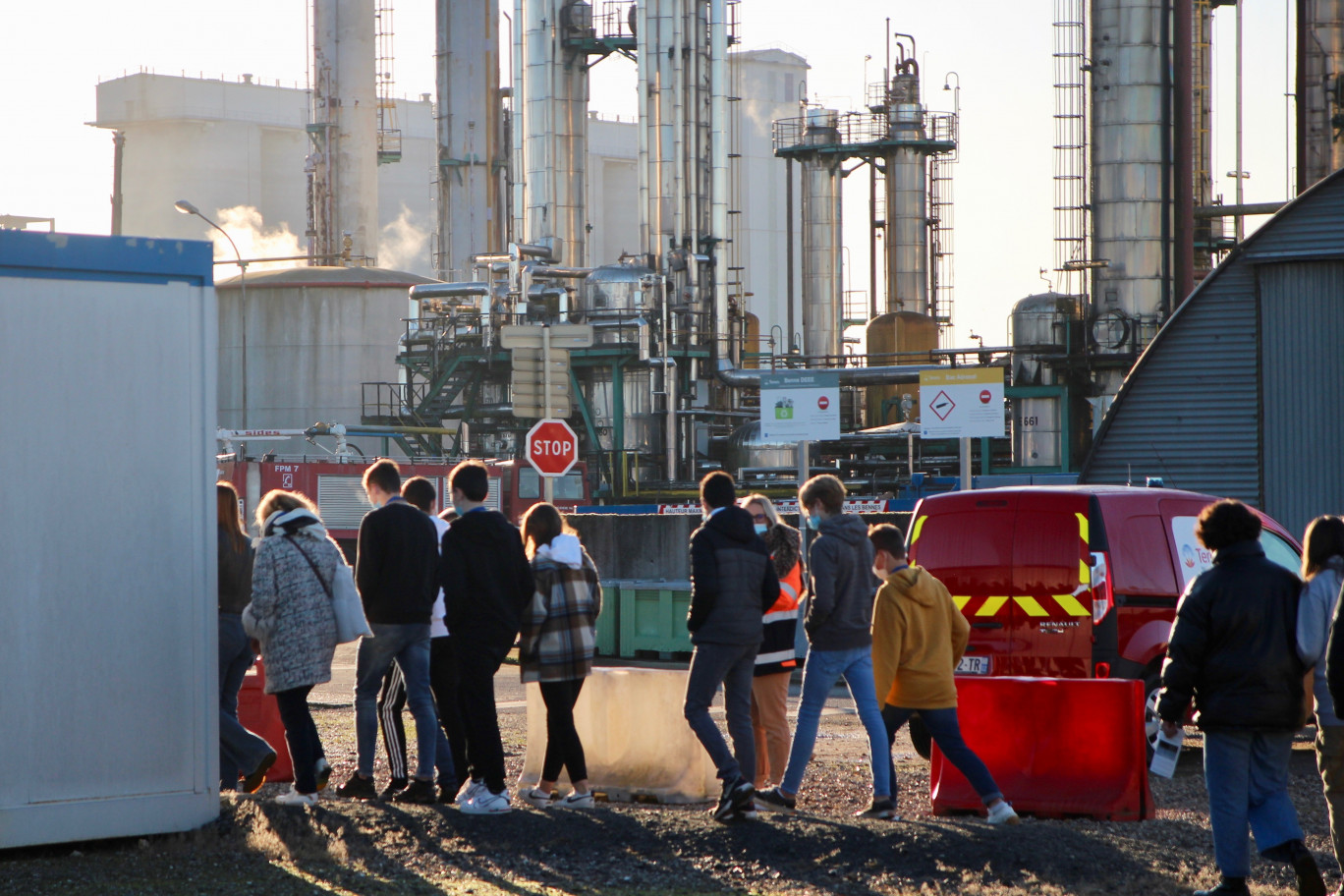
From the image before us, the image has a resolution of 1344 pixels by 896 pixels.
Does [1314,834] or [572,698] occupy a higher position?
[572,698]

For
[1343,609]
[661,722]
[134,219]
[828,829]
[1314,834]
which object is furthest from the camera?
[134,219]

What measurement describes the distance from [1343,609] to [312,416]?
47976 mm

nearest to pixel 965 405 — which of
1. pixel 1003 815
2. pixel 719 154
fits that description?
pixel 1003 815

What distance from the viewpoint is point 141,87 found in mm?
86875

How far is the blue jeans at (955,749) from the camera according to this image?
27.8ft

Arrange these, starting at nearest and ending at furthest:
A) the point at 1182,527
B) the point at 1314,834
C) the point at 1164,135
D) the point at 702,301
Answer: the point at 1314,834 < the point at 1182,527 < the point at 1164,135 < the point at 702,301

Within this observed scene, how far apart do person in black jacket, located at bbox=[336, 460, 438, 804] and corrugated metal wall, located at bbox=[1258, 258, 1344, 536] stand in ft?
40.8

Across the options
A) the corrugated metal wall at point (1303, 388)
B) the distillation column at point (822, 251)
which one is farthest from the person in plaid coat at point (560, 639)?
the distillation column at point (822, 251)

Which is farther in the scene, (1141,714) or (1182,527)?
(1182,527)

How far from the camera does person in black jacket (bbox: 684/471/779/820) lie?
8672 mm

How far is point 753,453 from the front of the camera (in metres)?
40.6

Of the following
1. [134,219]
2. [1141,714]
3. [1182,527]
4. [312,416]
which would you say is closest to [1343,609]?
[1141,714]

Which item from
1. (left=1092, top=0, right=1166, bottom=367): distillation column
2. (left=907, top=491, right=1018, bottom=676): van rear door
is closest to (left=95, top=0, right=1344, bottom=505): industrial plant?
(left=1092, top=0, right=1166, bottom=367): distillation column

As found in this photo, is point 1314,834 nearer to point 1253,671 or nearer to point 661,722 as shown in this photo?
point 1253,671
